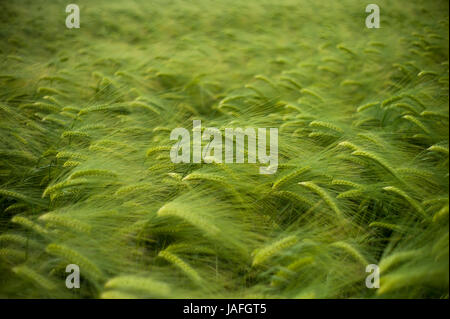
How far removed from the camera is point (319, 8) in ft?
15.1

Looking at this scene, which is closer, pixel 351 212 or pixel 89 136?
pixel 351 212

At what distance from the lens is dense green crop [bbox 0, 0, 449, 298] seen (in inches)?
42.1

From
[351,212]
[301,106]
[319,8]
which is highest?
[319,8]

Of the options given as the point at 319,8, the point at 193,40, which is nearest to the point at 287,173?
the point at 193,40

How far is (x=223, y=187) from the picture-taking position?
136cm

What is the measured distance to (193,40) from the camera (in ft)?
11.6

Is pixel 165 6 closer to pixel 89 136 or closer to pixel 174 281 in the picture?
pixel 89 136

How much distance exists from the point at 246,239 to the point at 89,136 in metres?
1.08

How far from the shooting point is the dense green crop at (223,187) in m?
1.07

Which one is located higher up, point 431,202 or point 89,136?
point 89,136
